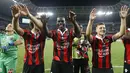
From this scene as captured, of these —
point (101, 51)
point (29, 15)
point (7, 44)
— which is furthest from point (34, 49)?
point (7, 44)

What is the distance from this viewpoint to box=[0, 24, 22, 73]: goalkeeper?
233 inches

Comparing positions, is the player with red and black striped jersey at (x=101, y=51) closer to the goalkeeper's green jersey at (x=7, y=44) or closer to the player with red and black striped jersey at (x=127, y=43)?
the player with red and black striped jersey at (x=127, y=43)

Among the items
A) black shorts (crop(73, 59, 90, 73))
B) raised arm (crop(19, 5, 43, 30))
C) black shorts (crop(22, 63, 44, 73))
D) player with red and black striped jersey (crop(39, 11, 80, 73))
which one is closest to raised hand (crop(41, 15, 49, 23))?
raised arm (crop(19, 5, 43, 30))

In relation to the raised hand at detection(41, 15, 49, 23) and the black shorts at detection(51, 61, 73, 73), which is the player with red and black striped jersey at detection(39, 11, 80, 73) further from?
the raised hand at detection(41, 15, 49, 23)

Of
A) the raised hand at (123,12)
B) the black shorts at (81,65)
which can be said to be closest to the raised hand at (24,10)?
the raised hand at (123,12)

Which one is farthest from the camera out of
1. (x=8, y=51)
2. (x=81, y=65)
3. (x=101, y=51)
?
(x=81, y=65)

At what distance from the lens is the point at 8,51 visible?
20.0ft

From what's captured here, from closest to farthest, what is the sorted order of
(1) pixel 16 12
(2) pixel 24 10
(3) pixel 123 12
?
(1) pixel 16 12 < (2) pixel 24 10 < (3) pixel 123 12

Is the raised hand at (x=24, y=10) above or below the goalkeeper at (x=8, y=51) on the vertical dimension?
above

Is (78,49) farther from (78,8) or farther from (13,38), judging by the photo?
(78,8)

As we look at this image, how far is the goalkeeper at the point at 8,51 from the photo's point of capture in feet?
19.4

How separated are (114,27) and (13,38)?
50652 mm

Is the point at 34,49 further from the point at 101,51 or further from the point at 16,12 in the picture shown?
the point at 101,51

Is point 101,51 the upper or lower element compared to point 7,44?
lower
